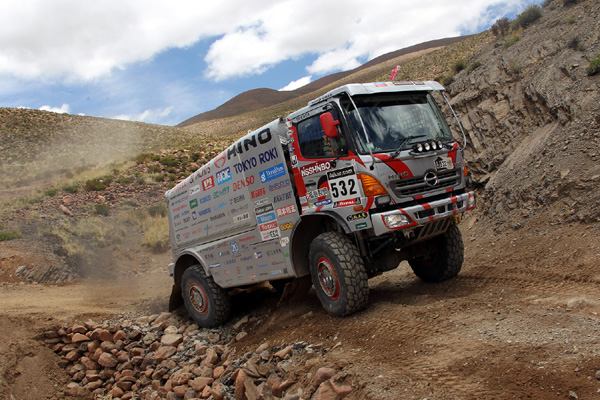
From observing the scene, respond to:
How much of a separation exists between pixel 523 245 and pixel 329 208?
4832 millimetres

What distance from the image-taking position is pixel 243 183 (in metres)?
7.39

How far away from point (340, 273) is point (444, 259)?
7.52ft

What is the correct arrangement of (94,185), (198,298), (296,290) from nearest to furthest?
(296,290), (198,298), (94,185)

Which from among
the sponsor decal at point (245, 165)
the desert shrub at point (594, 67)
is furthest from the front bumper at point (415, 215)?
the desert shrub at point (594, 67)

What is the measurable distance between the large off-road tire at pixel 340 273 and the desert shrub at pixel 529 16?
16.3m

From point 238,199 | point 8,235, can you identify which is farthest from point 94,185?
point 238,199

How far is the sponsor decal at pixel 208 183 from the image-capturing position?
8.10 m

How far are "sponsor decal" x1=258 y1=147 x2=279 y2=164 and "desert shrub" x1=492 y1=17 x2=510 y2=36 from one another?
1666 cm

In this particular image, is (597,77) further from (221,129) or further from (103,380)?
(221,129)

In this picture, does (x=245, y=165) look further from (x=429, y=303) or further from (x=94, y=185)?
(x=94, y=185)

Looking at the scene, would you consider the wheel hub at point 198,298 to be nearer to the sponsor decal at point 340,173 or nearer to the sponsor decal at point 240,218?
the sponsor decal at point 240,218

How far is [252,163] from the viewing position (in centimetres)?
716

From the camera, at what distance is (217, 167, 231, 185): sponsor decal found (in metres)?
7.68

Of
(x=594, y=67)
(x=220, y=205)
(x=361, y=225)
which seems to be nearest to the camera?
(x=361, y=225)
